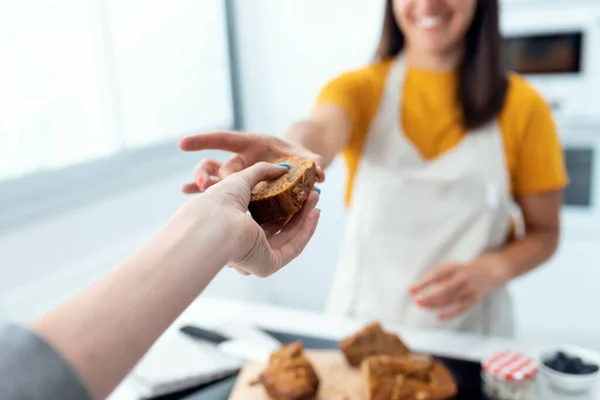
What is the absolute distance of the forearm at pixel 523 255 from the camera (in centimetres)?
114

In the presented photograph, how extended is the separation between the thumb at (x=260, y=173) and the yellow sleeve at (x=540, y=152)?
0.72 m

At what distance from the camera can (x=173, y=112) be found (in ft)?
6.85

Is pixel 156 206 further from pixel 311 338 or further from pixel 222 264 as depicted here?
pixel 222 264

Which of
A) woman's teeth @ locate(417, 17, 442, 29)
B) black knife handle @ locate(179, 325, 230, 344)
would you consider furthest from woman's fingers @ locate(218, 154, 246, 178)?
woman's teeth @ locate(417, 17, 442, 29)

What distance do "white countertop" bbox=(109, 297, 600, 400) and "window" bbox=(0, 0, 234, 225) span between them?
0.58m

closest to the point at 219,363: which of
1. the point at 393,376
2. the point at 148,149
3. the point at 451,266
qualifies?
the point at 393,376

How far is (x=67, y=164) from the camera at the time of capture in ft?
5.14

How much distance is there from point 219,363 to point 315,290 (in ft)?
4.75

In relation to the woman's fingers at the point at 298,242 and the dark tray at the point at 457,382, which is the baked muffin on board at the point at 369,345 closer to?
the dark tray at the point at 457,382

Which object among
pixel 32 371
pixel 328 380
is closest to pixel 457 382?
pixel 328 380

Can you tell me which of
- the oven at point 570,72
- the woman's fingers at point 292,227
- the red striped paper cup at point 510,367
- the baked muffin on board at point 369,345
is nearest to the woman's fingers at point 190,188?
the woman's fingers at point 292,227

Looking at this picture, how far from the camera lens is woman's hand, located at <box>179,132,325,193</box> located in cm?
63

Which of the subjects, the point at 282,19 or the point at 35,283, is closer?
the point at 35,283

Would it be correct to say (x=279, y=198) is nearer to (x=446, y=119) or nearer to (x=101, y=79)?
(x=446, y=119)
